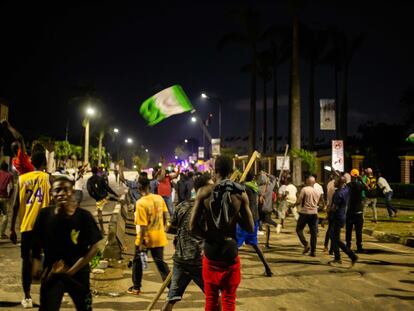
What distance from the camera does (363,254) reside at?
10.7 metres

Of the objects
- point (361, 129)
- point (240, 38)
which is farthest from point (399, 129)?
point (240, 38)

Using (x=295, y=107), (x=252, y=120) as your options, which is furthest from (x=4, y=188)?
(x=252, y=120)

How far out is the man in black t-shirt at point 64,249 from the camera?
3.90 meters

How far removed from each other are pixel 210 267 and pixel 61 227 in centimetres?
138

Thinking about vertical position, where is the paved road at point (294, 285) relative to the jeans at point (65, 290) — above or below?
below

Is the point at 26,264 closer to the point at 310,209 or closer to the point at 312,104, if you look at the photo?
the point at 310,209

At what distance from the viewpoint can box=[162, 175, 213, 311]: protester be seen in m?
4.98

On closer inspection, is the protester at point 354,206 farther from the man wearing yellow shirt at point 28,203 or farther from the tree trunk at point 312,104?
the tree trunk at point 312,104

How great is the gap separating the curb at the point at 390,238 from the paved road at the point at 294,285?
2.03m

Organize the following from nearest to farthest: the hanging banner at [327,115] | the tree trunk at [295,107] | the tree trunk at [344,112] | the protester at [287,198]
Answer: the protester at [287,198] < the hanging banner at [327,115] < the tree trunk at [295,107] < the tree trunk at [344,112]

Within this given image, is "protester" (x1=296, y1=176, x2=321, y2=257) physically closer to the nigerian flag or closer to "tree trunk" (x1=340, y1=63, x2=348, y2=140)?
the nigerian flag

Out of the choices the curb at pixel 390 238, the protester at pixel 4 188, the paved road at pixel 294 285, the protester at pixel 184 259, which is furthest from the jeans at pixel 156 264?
the curb at pixel 390 238

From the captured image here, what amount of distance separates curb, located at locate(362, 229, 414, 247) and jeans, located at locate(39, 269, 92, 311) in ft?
34.3

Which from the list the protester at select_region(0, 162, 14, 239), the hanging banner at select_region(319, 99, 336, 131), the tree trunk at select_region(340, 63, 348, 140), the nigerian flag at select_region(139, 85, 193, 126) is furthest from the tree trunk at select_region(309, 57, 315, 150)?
the nigerian flag at select_region(139, 85, 193, 126)
